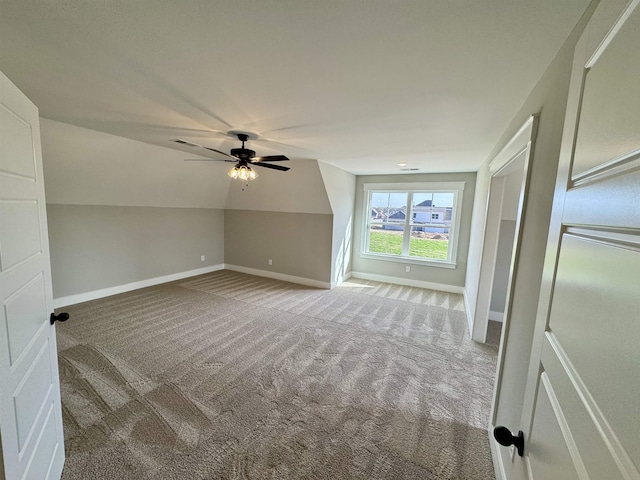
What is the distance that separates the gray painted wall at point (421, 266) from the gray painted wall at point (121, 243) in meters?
3.38

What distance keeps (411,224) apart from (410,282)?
122cm

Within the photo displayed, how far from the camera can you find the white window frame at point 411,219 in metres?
4.98

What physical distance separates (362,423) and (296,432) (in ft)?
1.63

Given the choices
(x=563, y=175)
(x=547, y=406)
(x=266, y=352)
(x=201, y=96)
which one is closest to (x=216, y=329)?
(x=266, y=352)

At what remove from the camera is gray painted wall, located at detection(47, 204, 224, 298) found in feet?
12.6

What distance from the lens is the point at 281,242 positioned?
18.7 feet

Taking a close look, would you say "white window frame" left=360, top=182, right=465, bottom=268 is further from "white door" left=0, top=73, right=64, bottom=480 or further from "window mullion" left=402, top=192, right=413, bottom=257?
"white door" left=0, top=73, right=64, bottom=480

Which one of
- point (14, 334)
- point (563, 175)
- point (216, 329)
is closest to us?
point (563, 175)

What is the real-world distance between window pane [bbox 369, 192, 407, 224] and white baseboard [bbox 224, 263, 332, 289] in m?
1.84

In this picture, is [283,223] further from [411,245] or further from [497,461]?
[497,461]

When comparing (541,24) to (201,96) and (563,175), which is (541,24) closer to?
(563,175)

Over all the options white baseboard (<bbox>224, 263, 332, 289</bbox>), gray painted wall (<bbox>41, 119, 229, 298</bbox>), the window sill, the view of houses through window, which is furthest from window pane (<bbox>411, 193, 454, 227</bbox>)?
gray painted wall (<bbox>41, 119, 229, 298</bbox>)

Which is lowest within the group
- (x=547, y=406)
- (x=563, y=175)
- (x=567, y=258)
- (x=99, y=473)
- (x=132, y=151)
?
(x=99, y=473)

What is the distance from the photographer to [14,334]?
1.03 meters
